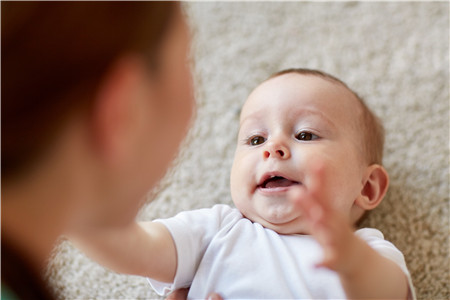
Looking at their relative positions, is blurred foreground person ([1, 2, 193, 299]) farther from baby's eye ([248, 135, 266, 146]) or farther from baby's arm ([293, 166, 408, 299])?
baby's eye ([248, 135, 266, 146])

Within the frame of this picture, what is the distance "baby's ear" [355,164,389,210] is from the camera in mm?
1074

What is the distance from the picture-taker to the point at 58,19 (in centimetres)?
51

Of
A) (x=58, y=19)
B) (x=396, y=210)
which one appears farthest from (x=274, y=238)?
(x=58, y=19)

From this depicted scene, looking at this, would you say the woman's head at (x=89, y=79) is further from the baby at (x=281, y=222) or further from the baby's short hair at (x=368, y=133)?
the baby's short hair at (x=368, y=133)

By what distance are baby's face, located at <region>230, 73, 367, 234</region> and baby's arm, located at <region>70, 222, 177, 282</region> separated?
174 millimetres

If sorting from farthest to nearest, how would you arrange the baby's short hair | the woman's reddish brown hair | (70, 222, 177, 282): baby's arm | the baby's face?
1. the baby's short hair
2. the baby's face
3. (70, 222, 177, 282): baby's arm
4. the woman's reddish brown hair

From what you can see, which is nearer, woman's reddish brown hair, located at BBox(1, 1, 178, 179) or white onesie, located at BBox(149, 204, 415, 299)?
woman's reddish brown hair, located at BBox(1, 1, 178, 179)

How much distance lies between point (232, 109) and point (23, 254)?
0.79 meters

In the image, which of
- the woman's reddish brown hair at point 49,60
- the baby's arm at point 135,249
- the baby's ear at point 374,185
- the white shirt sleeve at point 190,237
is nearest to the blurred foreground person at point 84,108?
the woman's reddish brown hair at point 49,60

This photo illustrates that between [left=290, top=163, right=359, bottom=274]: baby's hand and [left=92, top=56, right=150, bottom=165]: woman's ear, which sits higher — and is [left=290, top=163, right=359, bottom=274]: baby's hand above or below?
below

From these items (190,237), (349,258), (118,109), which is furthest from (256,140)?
(118,109)

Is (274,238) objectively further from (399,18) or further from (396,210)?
(399,18)

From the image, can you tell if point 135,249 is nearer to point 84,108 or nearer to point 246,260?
point 246,260

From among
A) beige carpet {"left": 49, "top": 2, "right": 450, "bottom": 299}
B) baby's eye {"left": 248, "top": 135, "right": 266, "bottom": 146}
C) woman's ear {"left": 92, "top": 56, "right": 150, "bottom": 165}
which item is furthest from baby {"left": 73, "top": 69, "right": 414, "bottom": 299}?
woman's ear {"left": 92, "top": 56, "right": 150, "bottom": 165}
